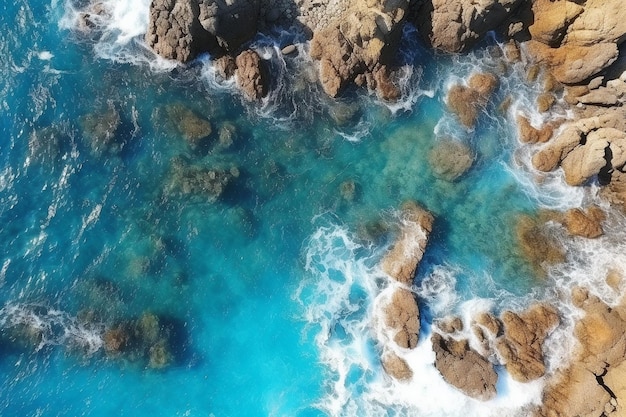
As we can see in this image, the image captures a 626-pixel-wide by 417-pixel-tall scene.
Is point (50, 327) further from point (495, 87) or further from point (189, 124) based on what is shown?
point (495, 87)

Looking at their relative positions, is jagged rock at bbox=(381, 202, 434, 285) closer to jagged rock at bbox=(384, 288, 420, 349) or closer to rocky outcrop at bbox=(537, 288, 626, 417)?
jagged rock at bbox=(384, 288, 420, 349)

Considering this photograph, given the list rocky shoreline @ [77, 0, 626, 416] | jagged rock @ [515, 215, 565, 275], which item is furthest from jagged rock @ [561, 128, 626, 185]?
jagged rock @ [515, 215, 565, 275]

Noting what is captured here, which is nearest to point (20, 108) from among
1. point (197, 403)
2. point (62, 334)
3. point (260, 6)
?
point (62, 334)

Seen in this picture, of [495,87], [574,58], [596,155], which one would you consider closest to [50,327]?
[495,87]

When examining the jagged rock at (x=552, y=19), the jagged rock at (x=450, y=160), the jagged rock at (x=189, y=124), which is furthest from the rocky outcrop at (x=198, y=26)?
the jagged rock at (x=552, y=19)

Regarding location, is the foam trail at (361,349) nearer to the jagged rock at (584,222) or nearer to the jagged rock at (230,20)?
the jagged rock at (584,222)

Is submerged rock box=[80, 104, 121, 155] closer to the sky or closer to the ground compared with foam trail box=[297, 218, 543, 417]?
closer to the sky
